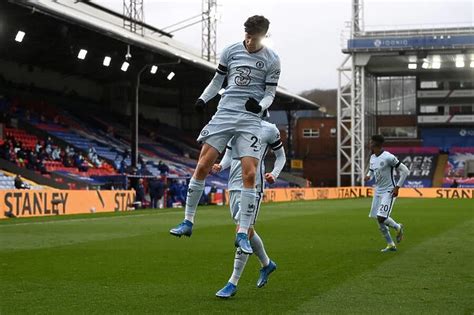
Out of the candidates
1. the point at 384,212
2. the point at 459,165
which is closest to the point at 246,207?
the point at 384,212

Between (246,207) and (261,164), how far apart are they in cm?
100

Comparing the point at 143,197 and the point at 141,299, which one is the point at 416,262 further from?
the point at 143,197

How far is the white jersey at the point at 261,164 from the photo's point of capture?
8.25m

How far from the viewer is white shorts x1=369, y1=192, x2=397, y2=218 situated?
1430 centimetres

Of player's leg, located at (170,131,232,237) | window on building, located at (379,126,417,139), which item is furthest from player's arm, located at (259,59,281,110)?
window on building, located at (379,126,417,139)

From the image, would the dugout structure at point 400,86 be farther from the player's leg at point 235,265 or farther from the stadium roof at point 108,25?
the player's leg at point 235,265

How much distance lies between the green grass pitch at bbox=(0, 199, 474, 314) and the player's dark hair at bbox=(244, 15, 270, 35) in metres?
2.75

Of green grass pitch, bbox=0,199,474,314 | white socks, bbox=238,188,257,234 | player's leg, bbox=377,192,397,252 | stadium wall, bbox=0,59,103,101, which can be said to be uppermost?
stadium wall, bbox=0,59,103,101

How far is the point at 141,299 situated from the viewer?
7.54m

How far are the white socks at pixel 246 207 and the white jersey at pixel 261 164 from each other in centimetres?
42

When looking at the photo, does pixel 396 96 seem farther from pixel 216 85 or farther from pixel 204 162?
pixel 204 162

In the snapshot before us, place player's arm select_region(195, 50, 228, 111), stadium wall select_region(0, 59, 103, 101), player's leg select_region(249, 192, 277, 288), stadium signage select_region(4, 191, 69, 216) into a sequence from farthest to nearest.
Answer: stadium wall select_region(0, 59, 103, 101)
stadium signage select_region(4, 191, 69, 216)
player's leg select_region(249, 192, 277, 288)
player's arm select_region(195, 50, 228, 111)

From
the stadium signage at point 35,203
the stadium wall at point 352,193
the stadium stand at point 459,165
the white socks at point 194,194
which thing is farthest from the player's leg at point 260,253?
the stadium stand at point 459,165

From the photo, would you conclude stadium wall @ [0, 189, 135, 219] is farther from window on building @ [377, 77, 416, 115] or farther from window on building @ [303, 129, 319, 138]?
window on building @ [377, 77, 416, 115]
